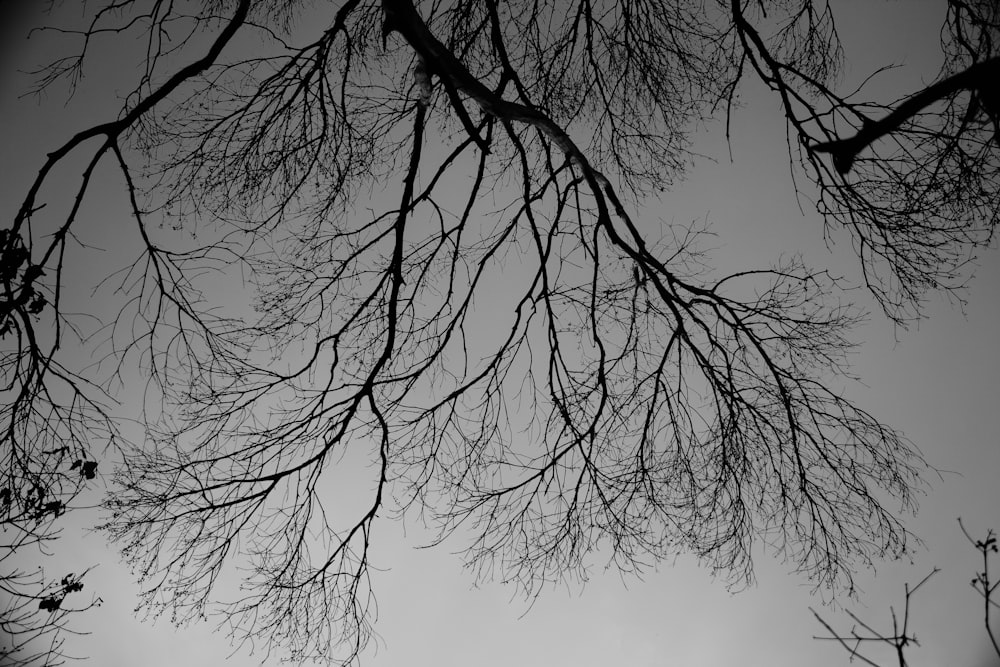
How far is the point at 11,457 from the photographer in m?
2.72

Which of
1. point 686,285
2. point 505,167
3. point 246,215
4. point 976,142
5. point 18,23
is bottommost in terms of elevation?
point 686,285

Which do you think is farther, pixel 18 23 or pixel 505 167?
pixel 505 167

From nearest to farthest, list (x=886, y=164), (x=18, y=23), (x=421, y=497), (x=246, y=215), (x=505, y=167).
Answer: (x=886, y=164) < (x=421, y=497) < (x=246, y=215) < (x=18, y=23) < (x=505, y=167)

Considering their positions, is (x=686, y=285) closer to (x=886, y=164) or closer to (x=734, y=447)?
(x=734, y=447)

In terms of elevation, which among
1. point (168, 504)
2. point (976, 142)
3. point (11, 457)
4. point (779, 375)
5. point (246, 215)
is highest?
point (246, 215)

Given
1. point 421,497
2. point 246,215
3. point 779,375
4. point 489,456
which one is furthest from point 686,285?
point 246,215

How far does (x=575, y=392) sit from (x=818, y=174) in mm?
1898

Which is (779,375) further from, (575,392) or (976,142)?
(976,142)

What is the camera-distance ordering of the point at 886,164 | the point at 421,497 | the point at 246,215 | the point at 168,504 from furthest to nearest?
the point at 246,215 < the point at 421,497 < the point at 886,164 < the point at 168,504

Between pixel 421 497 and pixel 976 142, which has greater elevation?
pixel 976 142

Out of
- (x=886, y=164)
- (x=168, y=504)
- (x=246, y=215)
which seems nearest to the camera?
(x=168, y=504)

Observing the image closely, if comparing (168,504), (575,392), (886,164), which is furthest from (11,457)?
(886,164)

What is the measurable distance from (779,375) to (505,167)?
228cm

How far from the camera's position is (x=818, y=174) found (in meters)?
3.16
